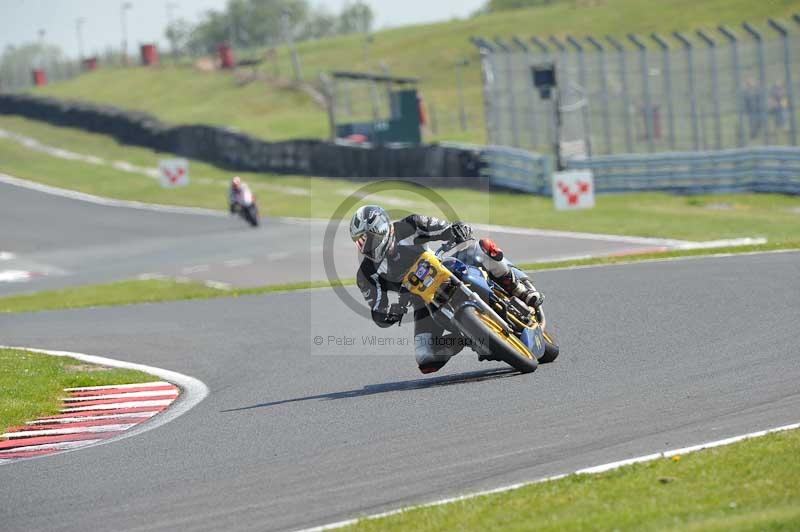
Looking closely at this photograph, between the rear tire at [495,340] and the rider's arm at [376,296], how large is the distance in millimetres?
613

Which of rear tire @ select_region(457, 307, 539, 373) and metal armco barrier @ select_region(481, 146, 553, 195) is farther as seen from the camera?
metal armco barrier @ select_region(481, 146, 553, 195)

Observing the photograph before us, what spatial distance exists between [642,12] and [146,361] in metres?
58.0

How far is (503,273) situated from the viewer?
1072 centimetres

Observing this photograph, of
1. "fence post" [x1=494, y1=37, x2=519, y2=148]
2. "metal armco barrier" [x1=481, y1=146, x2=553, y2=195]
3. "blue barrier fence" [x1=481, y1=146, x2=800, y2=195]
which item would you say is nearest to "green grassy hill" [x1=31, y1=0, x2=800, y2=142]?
"fence post" [x1=494, y1=37, x2=519, y2=148]

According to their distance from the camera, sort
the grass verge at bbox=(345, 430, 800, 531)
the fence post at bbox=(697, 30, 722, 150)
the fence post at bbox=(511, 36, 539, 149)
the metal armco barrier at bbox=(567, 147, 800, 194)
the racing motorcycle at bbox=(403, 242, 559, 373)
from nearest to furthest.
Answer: the grass verge at bbox=(345, 430, 800, 531) < the racing motorcycle at bbox=(403, 242, 559, 373) < the metal armco barrier at bbox=(567, 147, 800, 194) < the fence post at bbox=(697, 30, 722, 150) < the fence post at bbox=(511, 36, 539, 149)

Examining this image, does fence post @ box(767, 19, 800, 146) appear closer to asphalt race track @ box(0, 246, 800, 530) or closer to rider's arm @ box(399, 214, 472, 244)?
asphalt race track @ box(0, 246, 800, 530)

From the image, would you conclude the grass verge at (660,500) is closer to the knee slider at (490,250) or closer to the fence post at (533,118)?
the knee slider at (490,250)

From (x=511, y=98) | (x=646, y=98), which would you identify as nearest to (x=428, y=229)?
(x=646, y=98)

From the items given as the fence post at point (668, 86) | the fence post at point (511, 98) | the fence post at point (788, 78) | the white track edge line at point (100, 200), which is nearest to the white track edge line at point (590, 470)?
the fence post at point (788, 78)

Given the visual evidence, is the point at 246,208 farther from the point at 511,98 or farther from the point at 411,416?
the point at 411,416

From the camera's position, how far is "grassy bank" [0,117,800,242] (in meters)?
25.6

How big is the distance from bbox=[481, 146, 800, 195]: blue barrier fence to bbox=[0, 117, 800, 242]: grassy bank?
39cm

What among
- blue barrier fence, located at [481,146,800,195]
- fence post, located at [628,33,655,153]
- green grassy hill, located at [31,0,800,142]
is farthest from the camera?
green grassy hill, located at [31,0,800,142]

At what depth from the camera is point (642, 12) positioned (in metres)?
68.7
